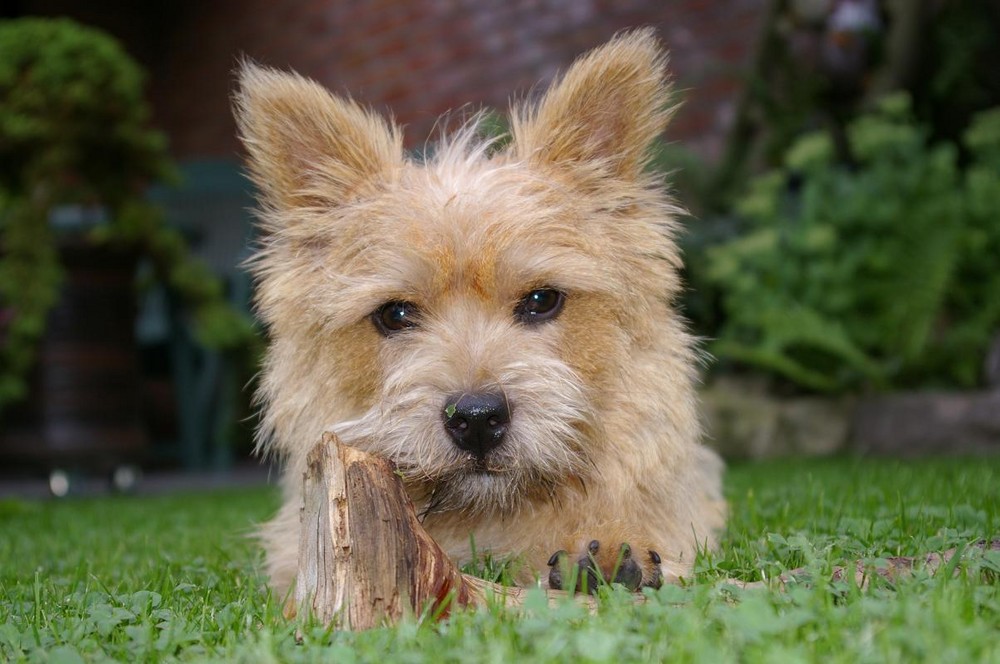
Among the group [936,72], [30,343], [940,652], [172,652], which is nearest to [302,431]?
[172,652]

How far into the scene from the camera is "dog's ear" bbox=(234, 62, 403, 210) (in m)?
3.04

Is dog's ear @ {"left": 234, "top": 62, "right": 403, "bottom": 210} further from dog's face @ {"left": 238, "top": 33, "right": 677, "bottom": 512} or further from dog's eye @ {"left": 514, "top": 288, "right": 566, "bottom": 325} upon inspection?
dog's eye @ {"left": 514, "top": 288, "right": 566, "bottom": 325}

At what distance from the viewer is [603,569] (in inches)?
98.1

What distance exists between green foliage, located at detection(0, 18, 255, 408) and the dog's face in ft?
10.7

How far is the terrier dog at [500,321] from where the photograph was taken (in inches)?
101

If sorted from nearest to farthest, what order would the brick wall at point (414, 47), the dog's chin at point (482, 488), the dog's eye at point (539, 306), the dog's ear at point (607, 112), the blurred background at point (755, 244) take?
the dog's chin at point (482, 488), the dog's eye at point (539, 306), the dog's ear at point (607, 112), the blurred background at point (755, 244), the brick wall at point (414, 47)

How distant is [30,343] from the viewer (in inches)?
235

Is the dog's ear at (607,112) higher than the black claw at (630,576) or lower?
higher

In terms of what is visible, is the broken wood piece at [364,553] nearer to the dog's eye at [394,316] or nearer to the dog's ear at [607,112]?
the dog's eye at [394,316]

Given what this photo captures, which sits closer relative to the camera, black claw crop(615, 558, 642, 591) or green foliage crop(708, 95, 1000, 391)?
black claw crop(615, 558, 642, 591)

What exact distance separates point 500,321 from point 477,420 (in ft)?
1.31

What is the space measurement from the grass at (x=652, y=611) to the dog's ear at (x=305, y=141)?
114 centimetres

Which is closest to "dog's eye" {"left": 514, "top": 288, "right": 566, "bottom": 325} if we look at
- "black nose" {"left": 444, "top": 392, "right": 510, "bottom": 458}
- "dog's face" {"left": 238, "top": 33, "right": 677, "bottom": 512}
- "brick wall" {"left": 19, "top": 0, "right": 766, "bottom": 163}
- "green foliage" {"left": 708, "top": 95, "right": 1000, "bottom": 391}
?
"dog's face" {"left": 238, "top": 33, "right": 677, "bottom": 512}

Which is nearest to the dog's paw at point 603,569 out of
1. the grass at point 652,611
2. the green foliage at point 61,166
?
the grass at point 652,611
